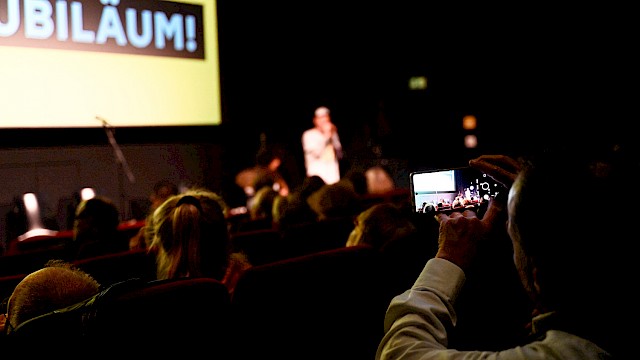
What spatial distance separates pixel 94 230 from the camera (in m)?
3.22

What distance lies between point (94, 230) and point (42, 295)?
6.17 feet

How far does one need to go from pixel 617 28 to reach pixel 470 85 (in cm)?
330

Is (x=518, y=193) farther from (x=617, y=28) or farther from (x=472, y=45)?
(x=472, y=45)

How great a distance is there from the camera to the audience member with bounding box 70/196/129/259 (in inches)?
124

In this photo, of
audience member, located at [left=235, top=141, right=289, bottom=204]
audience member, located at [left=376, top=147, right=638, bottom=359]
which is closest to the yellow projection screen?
audience member, located at [left=235, top=141, right=289, bottom=204]

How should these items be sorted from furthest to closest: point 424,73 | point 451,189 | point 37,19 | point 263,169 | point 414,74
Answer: point 424,73 → point 414,74 → point 263,169 → point 37,19 → point 451,189

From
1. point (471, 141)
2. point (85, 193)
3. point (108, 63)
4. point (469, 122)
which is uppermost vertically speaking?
point (108, 63)

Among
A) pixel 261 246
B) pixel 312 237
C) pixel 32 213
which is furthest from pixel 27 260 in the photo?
pixel 32 213

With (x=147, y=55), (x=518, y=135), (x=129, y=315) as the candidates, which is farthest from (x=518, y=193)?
(x=518, y=135)

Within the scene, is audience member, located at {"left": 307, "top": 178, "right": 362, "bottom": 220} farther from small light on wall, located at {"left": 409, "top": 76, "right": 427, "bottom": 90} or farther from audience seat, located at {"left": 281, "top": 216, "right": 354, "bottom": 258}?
small light on wall, located at {"left": 409, "top": 76, "right": 427, "bottom": 90}

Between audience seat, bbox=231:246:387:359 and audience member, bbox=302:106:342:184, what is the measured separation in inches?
234

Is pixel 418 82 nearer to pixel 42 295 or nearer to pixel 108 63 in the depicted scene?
pixel 108 63

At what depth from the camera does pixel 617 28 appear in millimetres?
8797

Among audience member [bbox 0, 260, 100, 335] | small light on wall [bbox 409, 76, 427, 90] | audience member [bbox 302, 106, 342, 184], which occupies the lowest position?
audience member [bbox 0, 260, 100, 335]
